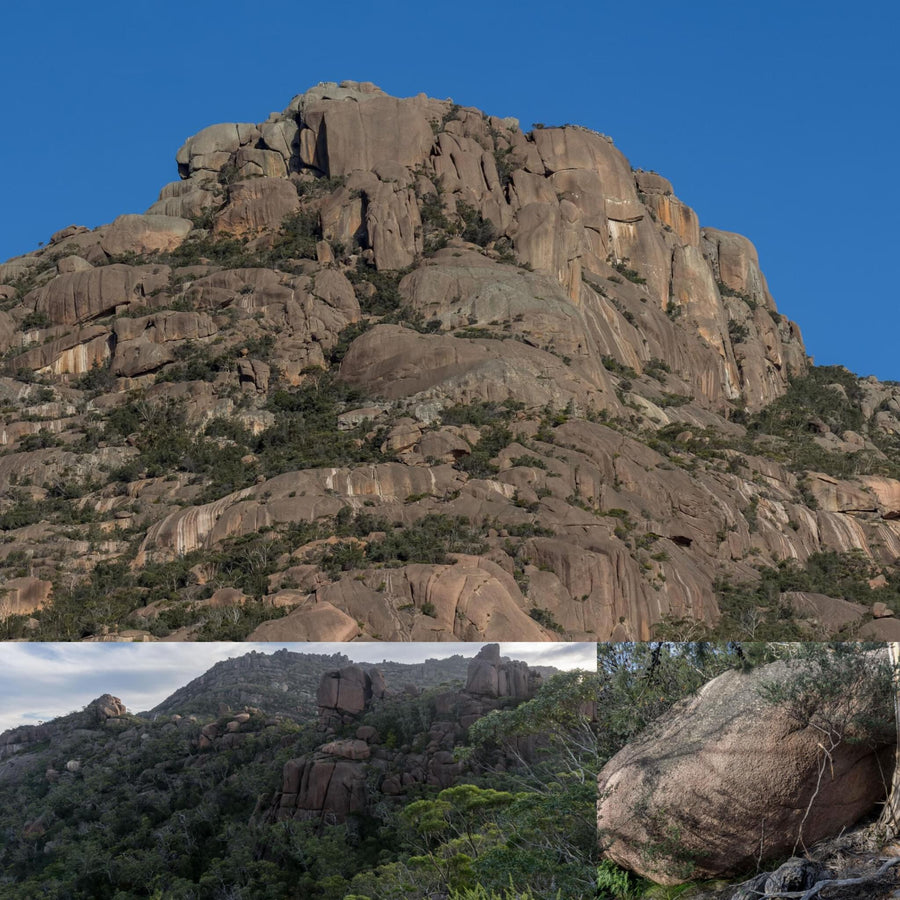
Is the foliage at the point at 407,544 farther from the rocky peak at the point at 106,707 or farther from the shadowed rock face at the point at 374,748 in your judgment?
the shadowed rock face at the point at 374,748

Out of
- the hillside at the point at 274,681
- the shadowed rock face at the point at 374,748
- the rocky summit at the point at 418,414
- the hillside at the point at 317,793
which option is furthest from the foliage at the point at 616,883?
the rocky summit at the point at 418,414

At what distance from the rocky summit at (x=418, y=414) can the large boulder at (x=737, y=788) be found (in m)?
27.4

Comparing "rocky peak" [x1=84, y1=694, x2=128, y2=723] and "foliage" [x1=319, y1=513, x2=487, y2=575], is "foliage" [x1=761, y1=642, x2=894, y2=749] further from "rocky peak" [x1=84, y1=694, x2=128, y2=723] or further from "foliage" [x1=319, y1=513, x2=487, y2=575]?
"foliage" [x1=319, y1=513, x2=487, y2=575]

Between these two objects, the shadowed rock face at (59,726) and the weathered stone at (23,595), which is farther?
the weathered stone at (23,595)

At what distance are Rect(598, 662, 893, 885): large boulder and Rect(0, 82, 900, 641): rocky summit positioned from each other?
90.0 ft

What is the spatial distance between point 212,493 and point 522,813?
1629 inches

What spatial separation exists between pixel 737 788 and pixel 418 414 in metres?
48.2

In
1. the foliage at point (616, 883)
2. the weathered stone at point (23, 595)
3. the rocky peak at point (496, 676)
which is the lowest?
the foliage at point (616, 883)

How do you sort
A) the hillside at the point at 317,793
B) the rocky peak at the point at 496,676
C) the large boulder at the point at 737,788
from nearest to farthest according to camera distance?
the large boulder at the point at 737,788
the hillside at the point at 317,793
the rocky peak at the point at 496,676

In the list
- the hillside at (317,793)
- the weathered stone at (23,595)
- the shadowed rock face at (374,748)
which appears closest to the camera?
the hillside at (317,793)

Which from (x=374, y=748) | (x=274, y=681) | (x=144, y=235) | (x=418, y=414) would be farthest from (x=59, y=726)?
(x=144, y=235)

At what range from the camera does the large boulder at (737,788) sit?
1012cm

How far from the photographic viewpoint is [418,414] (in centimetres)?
5800

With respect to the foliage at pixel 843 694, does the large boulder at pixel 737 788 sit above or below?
below
